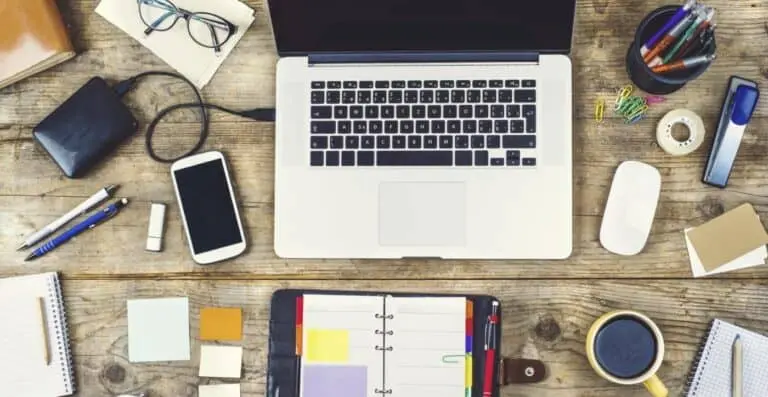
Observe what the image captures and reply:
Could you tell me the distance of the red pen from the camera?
41.6 inches

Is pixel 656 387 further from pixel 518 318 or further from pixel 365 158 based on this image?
pixel 365 158

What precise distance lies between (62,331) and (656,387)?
2.48 ft

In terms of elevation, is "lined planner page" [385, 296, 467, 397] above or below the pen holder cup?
below

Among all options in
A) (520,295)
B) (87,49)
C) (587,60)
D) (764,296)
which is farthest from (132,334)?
(764,296)

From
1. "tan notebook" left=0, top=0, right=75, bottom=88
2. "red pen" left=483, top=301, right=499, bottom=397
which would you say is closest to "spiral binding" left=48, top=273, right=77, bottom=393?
"tan notebook" left=0, top=0, right=75, bottom=88

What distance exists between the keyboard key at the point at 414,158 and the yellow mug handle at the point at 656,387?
359mm

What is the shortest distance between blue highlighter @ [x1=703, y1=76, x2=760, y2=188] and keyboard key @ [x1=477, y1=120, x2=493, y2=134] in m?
0.28

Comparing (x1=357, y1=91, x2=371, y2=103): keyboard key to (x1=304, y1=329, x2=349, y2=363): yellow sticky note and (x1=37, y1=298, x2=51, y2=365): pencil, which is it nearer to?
(x1=304, y1=329, x2=349, y2=363): yellow sticky note

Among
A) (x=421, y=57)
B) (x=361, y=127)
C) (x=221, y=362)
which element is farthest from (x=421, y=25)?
(x=221, y=362)

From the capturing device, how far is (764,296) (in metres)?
1.06

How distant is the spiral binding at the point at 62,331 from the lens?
1086mm

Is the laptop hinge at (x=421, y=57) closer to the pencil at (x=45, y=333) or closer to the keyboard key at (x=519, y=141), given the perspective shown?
the keyboard key at (x=519, y=141)

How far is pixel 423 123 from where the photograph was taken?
42.2 inches

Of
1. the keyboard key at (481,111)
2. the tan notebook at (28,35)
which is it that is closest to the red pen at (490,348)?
the keyboard key at (481,111)
